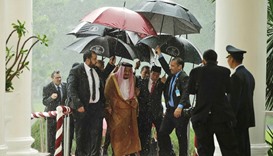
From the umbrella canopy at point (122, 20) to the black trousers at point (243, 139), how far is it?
3264 millimetres

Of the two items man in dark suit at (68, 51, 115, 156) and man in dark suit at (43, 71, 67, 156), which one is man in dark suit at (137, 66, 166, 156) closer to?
man in dark suit at (68, 51, 115, 156)

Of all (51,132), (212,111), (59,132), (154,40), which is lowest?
(51,132)

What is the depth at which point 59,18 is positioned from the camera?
19016 millimetres

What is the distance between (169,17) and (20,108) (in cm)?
420

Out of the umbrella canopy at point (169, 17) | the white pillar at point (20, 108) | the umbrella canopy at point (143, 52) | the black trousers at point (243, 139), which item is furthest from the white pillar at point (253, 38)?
the umbrella canopy at point (143, 52)

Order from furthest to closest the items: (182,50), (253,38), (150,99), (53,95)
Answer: (53,95), (182,50), (150,99), (253,38)

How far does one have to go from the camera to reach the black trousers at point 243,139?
11703 mm

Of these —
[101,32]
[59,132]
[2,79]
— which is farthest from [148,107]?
[2,79]

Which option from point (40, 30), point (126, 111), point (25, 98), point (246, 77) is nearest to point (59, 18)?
point (40, 30)

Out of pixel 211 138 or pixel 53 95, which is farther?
pixel 53 95

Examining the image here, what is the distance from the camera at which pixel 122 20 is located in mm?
14516

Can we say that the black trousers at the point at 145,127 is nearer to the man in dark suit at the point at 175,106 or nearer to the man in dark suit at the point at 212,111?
the man in dark suit at the point at 175,106

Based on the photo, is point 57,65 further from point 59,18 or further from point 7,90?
point 7,90

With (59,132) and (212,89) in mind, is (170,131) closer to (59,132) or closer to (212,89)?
(59,132)
